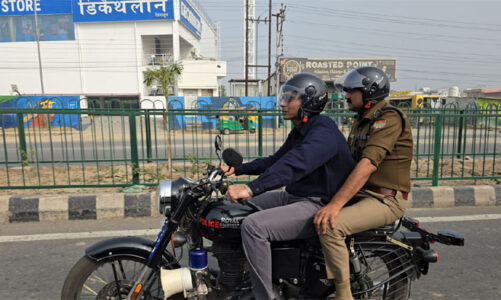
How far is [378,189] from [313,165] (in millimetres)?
603

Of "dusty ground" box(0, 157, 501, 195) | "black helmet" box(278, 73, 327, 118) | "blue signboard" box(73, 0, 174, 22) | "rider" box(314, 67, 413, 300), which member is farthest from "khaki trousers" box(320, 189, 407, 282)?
"blue signboard" box(73, 0, 174, 22)

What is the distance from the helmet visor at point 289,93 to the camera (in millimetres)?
2363

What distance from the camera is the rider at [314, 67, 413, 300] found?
2.19 metres

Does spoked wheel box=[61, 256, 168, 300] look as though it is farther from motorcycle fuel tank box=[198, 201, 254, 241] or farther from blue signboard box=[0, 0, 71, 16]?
blue signboard box=[0, 0, 71, 16]

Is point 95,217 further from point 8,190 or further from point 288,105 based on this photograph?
point 288,105

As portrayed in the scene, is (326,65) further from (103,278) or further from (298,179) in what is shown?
(103,278)

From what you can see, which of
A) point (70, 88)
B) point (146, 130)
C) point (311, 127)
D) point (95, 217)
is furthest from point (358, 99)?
point (70, 88)

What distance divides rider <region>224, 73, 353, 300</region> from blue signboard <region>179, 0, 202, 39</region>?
1385 inches

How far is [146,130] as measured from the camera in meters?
7.09

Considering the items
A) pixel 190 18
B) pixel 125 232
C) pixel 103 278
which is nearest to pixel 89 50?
pixel 190 18

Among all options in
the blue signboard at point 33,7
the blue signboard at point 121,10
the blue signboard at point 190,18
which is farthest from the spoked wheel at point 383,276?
the blue signboard at point 33,7

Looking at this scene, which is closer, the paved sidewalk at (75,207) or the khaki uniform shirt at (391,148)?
the khaki uniform shirt at (391,148)

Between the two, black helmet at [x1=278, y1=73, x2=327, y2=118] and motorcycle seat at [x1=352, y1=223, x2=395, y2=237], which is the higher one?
black helmet at [x1=278, y1=73, x2=327, y2=118]

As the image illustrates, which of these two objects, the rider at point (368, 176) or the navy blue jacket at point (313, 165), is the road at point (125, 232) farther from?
the navy blue jacket at point (313, 165)
